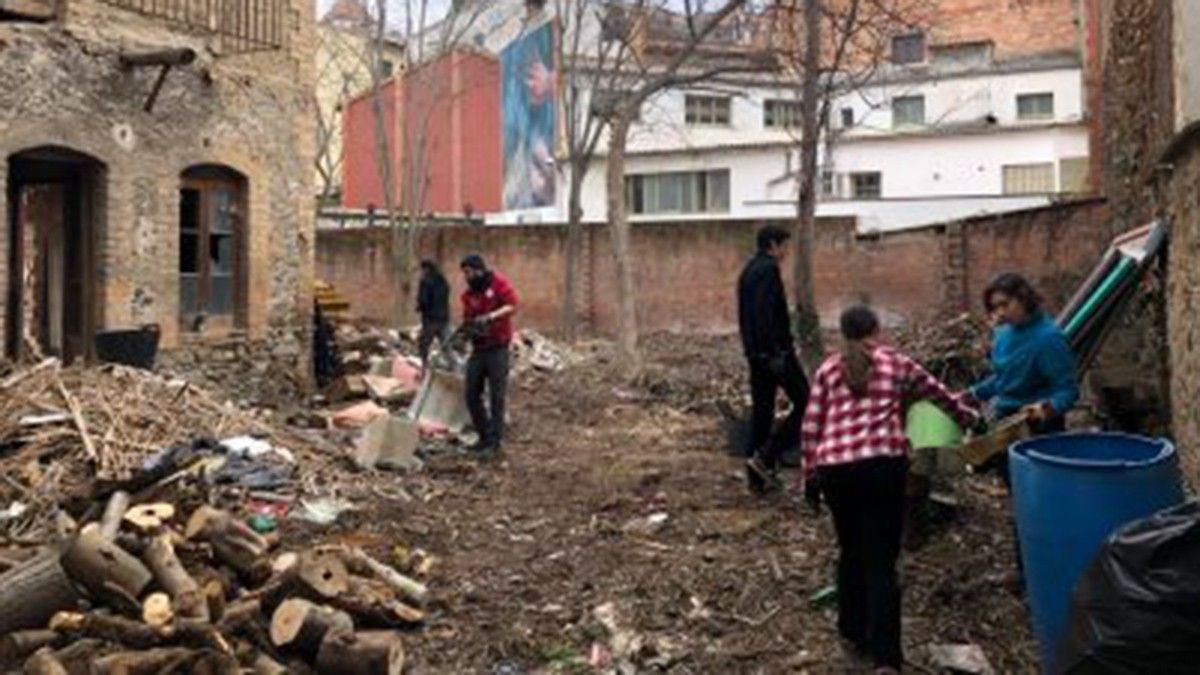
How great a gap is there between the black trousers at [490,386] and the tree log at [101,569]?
4.87 metres

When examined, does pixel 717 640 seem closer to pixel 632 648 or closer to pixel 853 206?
pixel 632 648

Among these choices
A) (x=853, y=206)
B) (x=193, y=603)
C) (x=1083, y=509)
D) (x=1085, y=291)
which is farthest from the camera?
(x=853, y=206)

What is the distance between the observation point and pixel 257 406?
12.8 m

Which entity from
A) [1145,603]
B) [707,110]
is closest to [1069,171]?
[707,110]

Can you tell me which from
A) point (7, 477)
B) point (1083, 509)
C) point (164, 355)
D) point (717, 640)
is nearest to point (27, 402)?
point (7, 477)

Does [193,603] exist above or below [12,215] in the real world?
below

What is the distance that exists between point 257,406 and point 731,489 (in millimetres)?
6457

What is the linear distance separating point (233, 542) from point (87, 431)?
9.13 feet

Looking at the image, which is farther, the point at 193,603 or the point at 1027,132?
the point at 1027,132

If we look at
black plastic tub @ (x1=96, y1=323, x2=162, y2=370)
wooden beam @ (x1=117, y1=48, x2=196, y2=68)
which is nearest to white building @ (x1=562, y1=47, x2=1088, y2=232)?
wooden beam @ (x1=117, y1=48, x2=196, y2=68)

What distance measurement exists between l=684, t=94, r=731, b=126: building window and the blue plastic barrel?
3308 cm

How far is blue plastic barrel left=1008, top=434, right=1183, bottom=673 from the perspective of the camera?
394 centimetres

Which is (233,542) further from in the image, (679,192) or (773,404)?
(679,192)

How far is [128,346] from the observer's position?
1120 centimetres
